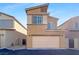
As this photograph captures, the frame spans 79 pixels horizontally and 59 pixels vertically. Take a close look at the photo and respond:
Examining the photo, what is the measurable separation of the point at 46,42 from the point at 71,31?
0.52m

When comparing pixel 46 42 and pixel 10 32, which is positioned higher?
pixel 10 32

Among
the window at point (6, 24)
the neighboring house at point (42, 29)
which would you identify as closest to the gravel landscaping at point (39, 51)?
the neighboring house at point (42, 29)

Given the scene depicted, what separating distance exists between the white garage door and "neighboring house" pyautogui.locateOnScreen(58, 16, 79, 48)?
Result: 0.68 feet

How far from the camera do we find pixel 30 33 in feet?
11.3

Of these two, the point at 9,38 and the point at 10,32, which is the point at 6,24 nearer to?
the point at 10,32

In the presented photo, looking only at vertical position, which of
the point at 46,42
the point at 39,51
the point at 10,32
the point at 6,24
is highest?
the point at 6,24

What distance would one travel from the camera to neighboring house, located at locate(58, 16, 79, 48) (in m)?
3.40

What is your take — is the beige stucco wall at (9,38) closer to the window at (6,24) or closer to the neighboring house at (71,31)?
the window at (6,24)

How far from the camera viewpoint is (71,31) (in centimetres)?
342

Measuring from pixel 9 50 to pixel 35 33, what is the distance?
1.95ft

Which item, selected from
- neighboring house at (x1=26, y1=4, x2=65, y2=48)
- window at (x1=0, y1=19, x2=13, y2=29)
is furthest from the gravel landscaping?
window at (x1=0, y1=19, x2=13, y2=29)

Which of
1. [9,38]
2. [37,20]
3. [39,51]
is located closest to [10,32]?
[9,38]

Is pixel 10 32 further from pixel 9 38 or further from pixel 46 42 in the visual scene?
pixel 46 42

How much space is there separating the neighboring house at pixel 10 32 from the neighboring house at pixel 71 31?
Result: 0.75m
